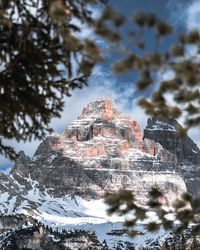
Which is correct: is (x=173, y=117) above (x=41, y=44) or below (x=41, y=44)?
below

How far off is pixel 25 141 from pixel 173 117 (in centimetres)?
334

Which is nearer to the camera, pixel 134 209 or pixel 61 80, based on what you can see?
pixel 134 209

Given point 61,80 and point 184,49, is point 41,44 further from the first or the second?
point 184,49

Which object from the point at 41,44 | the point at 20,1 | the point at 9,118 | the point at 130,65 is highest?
the point at 20,1

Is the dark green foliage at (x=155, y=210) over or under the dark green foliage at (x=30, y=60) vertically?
under

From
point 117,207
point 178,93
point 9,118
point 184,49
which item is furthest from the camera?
point 9,118

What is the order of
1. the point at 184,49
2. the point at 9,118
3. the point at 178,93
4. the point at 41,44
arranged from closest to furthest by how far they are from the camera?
the point at 184,49, the point at 178,93, the point at 41,44, the point at 9,118

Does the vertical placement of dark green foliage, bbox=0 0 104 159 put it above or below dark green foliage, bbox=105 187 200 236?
above

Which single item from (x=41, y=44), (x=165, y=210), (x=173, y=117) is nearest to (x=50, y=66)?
(x=41, y=44)

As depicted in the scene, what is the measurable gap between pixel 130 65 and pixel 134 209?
2.90m

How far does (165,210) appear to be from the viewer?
34.1ft

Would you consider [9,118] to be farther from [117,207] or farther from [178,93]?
[178,93]

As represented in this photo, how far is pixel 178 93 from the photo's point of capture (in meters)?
9.54

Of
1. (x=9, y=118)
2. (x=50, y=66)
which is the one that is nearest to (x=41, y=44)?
(x=50, y=66)
